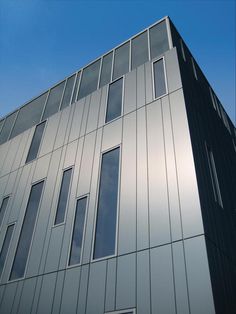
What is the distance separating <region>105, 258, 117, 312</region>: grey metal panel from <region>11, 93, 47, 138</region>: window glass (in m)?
10.0

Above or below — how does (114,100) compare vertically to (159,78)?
above

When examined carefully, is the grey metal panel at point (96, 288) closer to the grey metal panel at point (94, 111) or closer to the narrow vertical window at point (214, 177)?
the narrow vertical window at point (214, 177)

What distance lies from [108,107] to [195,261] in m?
7.40

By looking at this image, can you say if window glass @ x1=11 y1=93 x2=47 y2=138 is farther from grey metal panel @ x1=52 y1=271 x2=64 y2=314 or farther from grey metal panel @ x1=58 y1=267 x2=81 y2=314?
grey metal panel @ x1=58 y1=267 x2=81 y2=314

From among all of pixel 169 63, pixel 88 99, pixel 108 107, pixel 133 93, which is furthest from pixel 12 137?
pixel 169 63

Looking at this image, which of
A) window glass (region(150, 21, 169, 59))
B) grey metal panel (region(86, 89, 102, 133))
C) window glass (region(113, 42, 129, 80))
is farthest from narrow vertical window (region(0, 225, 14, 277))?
window glass (region(150, 21, 169, 59))

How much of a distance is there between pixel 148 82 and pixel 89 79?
4476mm

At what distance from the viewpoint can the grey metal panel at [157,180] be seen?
7.27 m

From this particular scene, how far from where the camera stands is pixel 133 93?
445 inches

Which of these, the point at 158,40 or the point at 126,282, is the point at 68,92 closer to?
the point at 158,40

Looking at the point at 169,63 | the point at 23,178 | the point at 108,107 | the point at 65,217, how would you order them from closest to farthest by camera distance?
1. the point at 65,217
2. the point at 169,63
3. the point at 108,107
4. the point at 23,178

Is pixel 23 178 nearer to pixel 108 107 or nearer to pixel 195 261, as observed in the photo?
pixel 108 107

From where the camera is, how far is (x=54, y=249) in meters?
9.29

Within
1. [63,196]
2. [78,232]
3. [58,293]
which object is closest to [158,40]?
[63,196]
